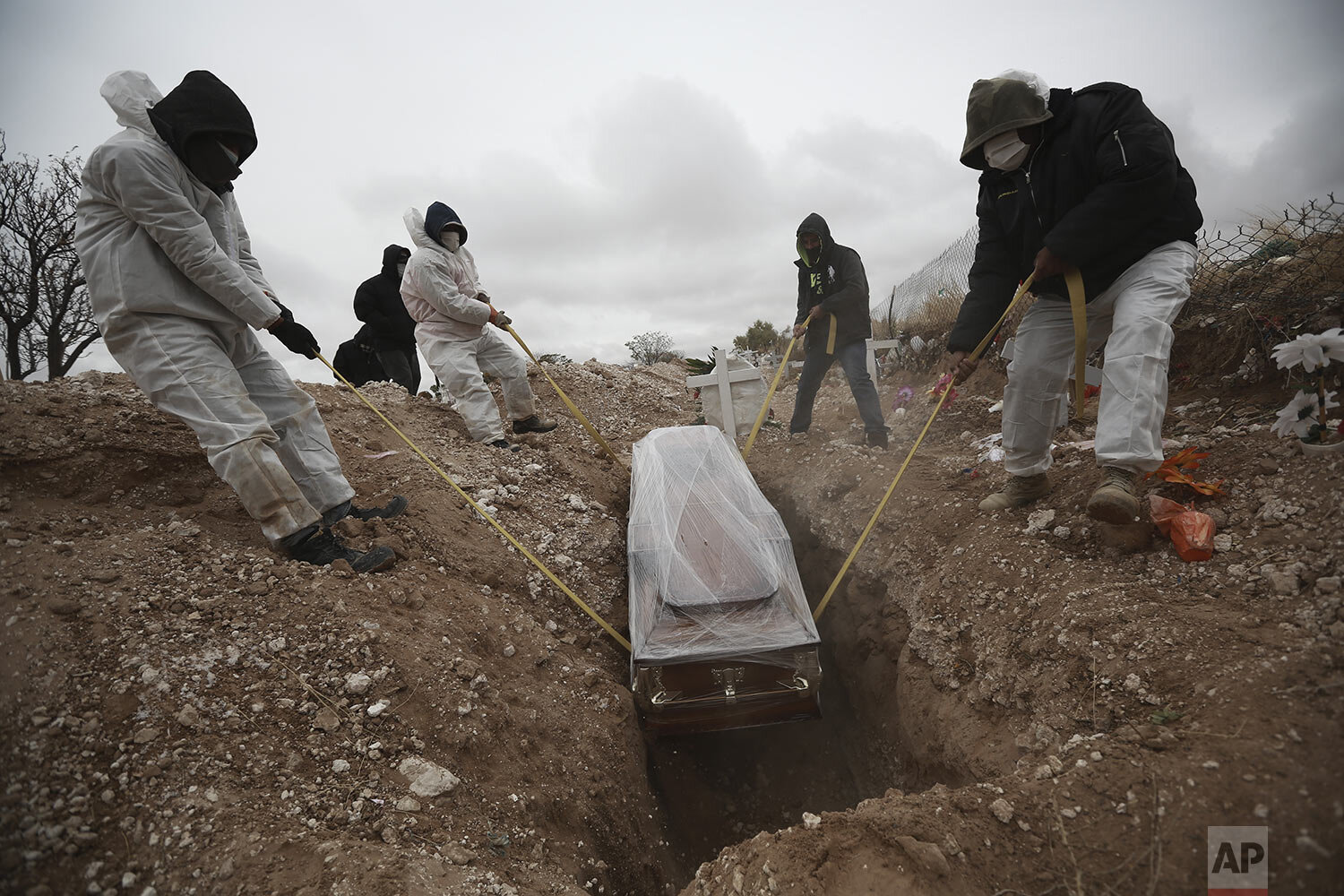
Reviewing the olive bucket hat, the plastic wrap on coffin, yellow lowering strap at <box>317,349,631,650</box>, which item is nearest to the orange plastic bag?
the plastic wrap on coffin

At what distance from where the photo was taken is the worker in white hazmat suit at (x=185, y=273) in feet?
7.84

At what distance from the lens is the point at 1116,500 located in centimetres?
228

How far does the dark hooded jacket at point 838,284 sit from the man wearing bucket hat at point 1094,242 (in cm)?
207

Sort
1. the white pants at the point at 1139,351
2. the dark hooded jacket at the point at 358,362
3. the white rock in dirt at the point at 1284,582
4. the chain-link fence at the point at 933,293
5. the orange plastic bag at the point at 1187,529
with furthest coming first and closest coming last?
the chain-link fence at the point at 933,293, the dark hooded jacket at the point at 358,362, the white pants at the point at 1139,351, the orange plastic bag at the point at 1187,529, the white rock in dirt at the point at 1284,582

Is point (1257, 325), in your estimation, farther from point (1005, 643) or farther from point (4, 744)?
point (4, 744)

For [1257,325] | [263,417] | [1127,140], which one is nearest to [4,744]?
[263,417]

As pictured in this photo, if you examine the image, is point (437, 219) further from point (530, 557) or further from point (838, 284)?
point (838, 284)

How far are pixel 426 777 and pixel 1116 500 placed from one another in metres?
2.73

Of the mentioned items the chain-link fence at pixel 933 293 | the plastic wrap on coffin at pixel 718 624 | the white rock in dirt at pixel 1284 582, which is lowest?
the plastic wrap on coffin at pixel 718 624

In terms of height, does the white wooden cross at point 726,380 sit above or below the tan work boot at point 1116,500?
above

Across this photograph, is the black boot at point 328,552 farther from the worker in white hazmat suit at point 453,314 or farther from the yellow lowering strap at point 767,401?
the yellow lowering strap at point 767,401

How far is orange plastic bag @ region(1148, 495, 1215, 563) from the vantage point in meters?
2.20

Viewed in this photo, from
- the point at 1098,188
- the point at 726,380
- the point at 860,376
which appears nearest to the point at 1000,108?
the point at 1098,188

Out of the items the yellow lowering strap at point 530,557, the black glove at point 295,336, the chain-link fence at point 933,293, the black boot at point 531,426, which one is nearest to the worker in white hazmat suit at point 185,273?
the black glove at point 295,336
